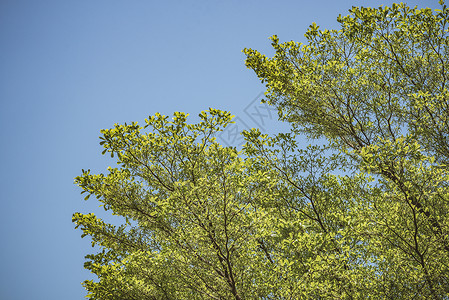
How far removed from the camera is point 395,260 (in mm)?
5285

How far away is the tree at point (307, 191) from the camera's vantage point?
4.82 meters

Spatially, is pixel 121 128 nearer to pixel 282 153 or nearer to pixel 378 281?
pixel 282 153

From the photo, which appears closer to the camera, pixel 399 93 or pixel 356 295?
pixel 356 295

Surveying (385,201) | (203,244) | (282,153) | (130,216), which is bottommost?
(203,244)

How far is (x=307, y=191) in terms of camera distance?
707 centimetres

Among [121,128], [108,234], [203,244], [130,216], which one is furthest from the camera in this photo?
[108,234]

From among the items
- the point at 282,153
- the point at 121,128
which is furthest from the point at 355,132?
the point at 121,128

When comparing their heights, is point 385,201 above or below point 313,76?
below

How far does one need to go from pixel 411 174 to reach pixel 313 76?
2.77m

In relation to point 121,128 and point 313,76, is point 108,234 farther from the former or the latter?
point 313,76

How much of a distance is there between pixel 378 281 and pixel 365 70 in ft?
14.5

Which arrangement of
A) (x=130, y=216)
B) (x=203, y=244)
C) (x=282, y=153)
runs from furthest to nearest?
(x=282, y=153) < (x=130, y=216) < (x=203, y=244)

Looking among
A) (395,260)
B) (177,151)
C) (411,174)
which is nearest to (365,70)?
(411,174)

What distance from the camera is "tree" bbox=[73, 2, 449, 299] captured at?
4.82m
